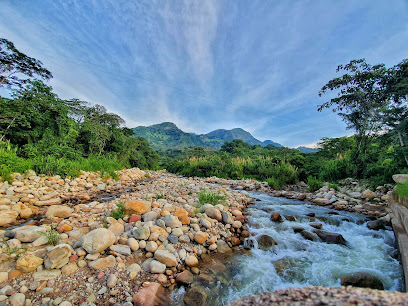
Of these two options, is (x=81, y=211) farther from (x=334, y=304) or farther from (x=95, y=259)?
(x=334, y=304)

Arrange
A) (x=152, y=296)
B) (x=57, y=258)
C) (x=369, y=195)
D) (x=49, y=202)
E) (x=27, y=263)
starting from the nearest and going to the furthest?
1. (x=152, y=296)
2. (x=27, y=263)
3. (x=57, y=258)
4. (x=49, y=202)
5. (x=369, y=195)

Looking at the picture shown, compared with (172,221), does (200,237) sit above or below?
below

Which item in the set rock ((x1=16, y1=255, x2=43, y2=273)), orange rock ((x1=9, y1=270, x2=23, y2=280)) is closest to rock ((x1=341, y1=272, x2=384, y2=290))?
rock ((x1=16, y1=255, x2=43, y2=273))

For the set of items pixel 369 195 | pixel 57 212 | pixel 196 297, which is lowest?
pixel 196 297

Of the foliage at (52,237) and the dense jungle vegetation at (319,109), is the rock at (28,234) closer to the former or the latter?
the foliage at (52,237)

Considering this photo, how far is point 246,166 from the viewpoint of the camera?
14.2m

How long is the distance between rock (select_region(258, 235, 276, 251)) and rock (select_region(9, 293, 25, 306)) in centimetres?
332

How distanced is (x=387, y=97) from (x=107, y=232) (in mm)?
12653

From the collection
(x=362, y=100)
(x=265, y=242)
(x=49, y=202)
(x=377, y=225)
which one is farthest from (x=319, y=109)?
(x=49, y=202)

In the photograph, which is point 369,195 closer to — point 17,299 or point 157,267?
point 157,267

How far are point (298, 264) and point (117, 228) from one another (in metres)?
3.20

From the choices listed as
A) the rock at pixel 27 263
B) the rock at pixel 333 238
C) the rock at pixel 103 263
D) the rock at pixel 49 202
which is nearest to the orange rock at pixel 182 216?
the rock at pixel 103 263

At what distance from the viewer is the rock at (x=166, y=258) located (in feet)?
7.82

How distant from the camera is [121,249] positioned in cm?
249
